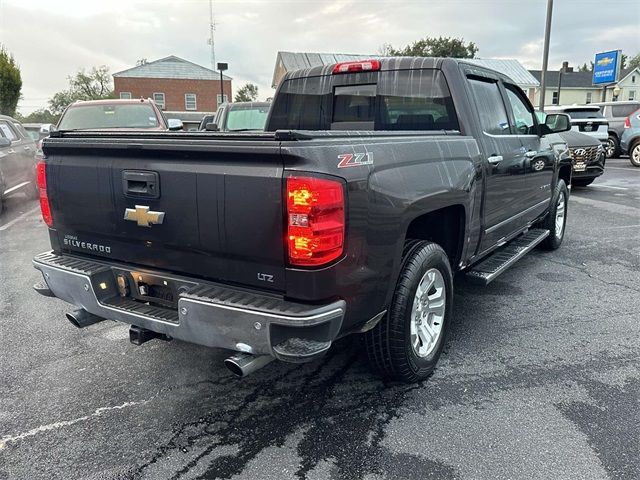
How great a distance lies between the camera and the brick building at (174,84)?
47094mm

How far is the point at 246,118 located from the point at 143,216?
8.31 m

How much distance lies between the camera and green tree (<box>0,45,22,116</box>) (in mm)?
20906

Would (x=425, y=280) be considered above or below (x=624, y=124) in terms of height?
below

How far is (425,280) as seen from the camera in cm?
313

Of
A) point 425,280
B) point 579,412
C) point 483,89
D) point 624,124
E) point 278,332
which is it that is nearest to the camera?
point 278,332

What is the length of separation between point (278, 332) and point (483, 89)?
9.23ft

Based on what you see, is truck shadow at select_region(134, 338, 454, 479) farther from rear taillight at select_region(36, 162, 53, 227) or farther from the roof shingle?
the roof shingle

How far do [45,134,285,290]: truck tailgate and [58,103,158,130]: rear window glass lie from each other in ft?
21.0

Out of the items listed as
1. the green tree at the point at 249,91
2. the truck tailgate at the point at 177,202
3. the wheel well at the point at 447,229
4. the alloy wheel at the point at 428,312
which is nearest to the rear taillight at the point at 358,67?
the wheel well at the point at 447,229

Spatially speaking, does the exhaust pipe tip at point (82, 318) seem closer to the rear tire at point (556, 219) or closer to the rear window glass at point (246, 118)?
the rear tire at point (556, 219)

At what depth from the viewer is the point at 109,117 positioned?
9078 millimetres

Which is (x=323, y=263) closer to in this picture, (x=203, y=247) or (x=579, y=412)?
(x=203, y=247)

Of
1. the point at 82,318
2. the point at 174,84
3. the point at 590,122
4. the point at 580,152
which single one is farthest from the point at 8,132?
the point at 174,84

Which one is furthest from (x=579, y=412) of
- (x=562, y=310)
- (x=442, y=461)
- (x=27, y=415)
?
(x=27, y=415)
